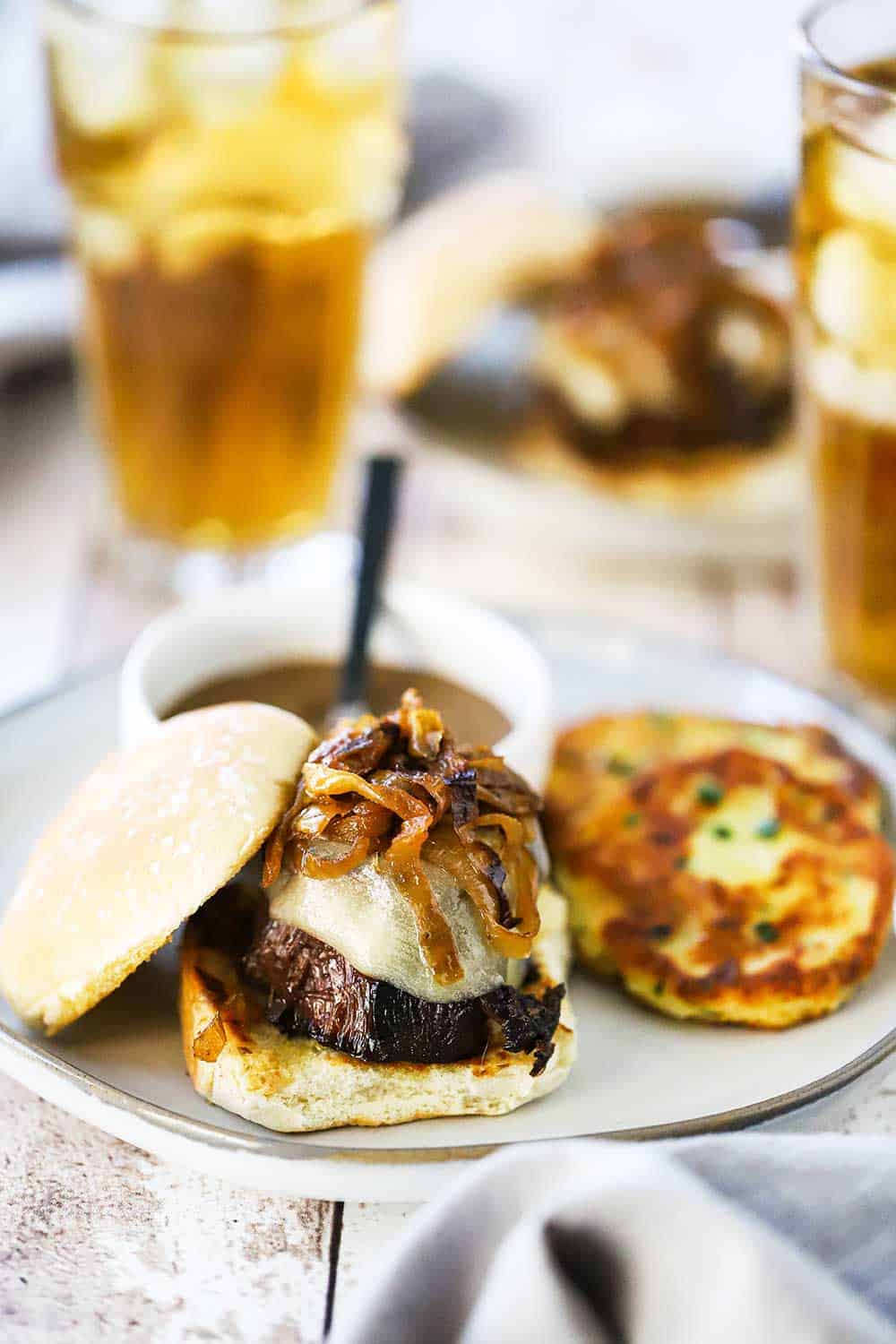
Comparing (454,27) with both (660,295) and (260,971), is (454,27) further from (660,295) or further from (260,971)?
(260,971)

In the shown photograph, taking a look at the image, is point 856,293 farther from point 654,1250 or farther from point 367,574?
point 654,1250

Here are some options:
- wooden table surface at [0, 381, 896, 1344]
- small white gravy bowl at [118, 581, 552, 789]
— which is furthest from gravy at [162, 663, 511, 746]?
wooden table surface at [0, 381, 896, 1344]

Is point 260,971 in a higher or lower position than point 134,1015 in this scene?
higher

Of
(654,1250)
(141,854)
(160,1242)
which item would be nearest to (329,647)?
(141,854)

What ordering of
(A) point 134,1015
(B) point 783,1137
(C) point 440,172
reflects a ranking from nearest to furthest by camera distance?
1. (B) point 783,1137
2. (A) point 134,1015
3. (C) point 440,172

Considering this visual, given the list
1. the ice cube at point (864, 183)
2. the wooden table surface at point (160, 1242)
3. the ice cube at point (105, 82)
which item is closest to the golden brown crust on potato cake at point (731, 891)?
the wooden table surface at point (160, 1242)

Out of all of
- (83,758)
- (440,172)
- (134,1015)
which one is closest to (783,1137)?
(134,1015)

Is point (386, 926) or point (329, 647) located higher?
point (386, 926)
